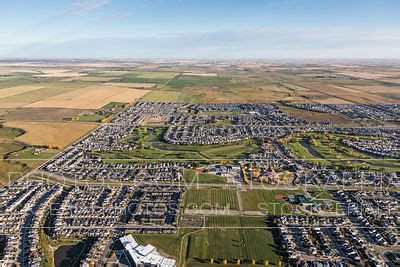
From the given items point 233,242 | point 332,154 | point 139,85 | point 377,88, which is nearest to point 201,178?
point 233,242

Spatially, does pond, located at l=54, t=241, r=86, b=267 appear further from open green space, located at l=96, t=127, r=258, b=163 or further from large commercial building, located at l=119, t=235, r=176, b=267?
open green space, located at l=96, t=127, r=258, b=163

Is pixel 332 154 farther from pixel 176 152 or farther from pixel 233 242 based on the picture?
pixel 233 242

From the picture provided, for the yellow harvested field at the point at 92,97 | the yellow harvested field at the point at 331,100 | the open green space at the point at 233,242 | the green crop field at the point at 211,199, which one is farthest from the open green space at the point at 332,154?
the yellow harvested field at the point at 92,97

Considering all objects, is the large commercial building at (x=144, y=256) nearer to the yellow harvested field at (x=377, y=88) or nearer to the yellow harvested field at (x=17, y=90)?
the yellow harvested field at (x=17, y=90)

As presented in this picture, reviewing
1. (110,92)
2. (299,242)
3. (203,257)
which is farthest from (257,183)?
(110,92)

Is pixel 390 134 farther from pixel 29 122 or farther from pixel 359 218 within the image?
pixel 29 122

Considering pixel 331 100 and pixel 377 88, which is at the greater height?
pixel 377 88

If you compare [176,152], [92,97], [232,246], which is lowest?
[232,246]
